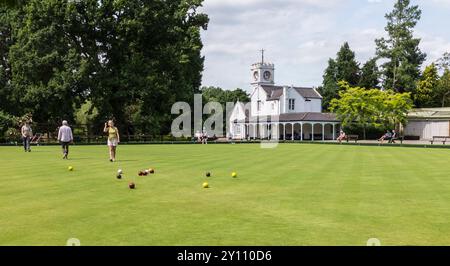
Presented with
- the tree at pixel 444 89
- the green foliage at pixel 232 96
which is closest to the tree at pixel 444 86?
the tree at pixel 444 89

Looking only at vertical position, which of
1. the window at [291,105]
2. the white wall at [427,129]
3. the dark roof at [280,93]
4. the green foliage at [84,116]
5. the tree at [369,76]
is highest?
the tree at [369,76]

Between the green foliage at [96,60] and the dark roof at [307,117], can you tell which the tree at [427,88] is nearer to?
the dark roof at [307,117]

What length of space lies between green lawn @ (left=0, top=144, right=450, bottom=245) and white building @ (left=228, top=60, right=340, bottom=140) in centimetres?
5316

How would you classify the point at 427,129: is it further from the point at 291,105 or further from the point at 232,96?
the point at 232,96

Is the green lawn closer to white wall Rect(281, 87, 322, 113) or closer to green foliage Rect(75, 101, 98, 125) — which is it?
green foliage Rect(75, 101, 98, 125)

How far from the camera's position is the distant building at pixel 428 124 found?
6512 centimetres

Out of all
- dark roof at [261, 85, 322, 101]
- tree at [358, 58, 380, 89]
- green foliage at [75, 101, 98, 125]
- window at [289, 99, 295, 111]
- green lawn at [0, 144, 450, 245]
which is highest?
tree at [358, 58, 380, 89]

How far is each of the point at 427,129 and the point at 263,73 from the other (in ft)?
Answer: 125

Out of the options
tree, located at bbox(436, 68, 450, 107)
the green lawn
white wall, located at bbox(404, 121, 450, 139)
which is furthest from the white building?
the green lawn

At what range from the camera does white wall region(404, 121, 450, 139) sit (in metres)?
65.1

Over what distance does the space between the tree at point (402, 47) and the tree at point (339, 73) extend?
867cm

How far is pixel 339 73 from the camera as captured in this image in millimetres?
93375

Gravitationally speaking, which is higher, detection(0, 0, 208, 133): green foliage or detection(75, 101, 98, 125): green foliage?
detection(0, 0, 208, 133): green foliage
